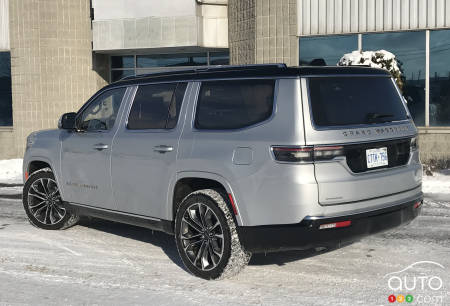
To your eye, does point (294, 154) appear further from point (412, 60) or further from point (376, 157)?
point (412, 60)

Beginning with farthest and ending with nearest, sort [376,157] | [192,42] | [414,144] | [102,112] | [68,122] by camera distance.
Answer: [192,42], [68,122], [102,112], [414,144], [376,157]

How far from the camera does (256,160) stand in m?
4.88

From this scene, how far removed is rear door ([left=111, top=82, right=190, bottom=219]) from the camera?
571 cm

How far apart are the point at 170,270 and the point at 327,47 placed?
1127 cm

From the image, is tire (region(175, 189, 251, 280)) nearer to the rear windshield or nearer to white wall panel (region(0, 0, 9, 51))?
the rear windshield

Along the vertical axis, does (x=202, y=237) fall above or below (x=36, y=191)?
below

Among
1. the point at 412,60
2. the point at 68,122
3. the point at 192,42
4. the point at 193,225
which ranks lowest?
the point at 193,225

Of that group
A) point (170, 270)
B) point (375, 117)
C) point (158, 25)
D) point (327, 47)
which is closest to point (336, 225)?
point (375, 117)

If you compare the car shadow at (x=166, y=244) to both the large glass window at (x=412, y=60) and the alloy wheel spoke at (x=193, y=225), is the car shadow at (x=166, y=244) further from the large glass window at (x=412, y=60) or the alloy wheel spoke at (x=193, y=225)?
the large glass window at (x=412, y=60)

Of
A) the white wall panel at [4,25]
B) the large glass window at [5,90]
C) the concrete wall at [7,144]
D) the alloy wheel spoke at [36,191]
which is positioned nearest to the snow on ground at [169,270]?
the alloy wheel spoke at [36,191]

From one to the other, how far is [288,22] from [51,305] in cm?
1243

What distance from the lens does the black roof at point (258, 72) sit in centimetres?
497

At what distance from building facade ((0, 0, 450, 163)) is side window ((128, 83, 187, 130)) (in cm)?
1023

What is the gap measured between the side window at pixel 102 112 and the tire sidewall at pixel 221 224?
5.01ft
